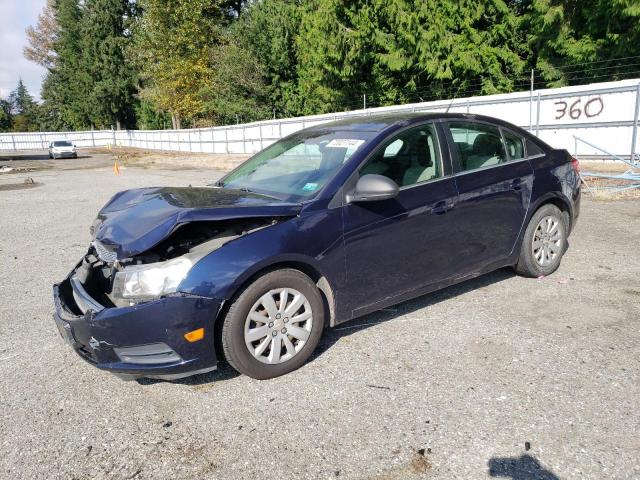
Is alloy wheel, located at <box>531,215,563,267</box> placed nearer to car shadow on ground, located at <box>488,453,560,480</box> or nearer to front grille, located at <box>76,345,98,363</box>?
car shadow on ground, located at <box>488,453,560,480</box>

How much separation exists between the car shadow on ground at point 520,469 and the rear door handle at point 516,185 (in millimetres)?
2657

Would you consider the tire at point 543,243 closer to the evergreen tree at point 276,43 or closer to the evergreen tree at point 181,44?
the evergreen tree at point 276,43

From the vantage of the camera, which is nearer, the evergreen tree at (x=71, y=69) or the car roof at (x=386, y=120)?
the car roof at (x=386, y=120)

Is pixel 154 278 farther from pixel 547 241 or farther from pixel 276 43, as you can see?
pixel 276 43

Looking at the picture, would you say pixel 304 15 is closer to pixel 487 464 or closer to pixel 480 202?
pixel 480 202

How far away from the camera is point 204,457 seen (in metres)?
2.57

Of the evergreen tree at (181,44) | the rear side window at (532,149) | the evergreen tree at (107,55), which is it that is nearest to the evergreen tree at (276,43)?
the evergreen tree at (181,44)

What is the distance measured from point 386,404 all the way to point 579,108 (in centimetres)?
1489

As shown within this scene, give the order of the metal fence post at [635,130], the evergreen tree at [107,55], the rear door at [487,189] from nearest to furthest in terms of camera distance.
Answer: the rear door at [487,189]
the metal fence post at [635,130]
the evergreen tree at [107,55]

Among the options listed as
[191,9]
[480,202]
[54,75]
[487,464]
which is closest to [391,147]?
[480,202]

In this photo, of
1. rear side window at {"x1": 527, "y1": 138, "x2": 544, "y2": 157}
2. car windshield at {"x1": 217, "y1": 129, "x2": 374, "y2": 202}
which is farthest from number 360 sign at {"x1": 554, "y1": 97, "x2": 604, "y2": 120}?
car windshield at {"x1": 217, "y1": 129, "x2": 374, "y2": 202}

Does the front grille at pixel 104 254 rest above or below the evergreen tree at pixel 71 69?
below

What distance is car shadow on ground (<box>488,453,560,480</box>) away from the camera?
233 cm

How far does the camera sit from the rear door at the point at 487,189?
419 centimetres
